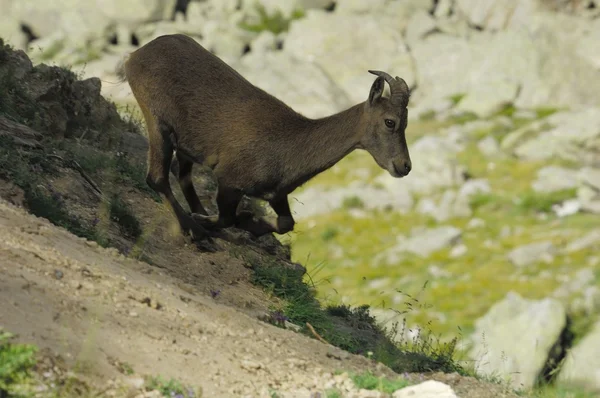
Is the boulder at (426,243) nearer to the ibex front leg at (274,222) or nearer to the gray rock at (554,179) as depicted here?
the gray rock at (554,179)

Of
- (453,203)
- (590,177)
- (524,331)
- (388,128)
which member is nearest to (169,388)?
(388,128)

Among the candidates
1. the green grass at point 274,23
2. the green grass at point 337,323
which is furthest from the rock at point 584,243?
the green grass at point 274,23

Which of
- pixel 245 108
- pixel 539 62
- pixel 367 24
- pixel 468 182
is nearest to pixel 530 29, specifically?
pixel 539 62

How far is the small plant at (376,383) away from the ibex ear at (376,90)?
15.0 feet

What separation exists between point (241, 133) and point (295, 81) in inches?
2661

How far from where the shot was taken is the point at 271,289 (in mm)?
10656

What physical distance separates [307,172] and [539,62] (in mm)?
70481

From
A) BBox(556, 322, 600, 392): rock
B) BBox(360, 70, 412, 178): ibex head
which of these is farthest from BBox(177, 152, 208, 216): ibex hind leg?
BBox(556, 322, 600, 392): rock

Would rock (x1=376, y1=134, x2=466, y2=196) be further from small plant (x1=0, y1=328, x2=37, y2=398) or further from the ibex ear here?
small plant (x1=0, y1=328, x2=37, y2=398)

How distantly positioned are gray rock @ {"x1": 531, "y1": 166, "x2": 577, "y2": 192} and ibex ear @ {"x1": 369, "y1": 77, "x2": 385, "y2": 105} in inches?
1882

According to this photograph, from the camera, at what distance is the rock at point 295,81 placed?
7450cm

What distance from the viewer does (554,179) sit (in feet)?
190

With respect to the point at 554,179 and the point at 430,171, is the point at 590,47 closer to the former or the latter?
the point at 554,179

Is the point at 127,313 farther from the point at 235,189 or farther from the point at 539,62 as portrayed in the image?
the point at 539,62
